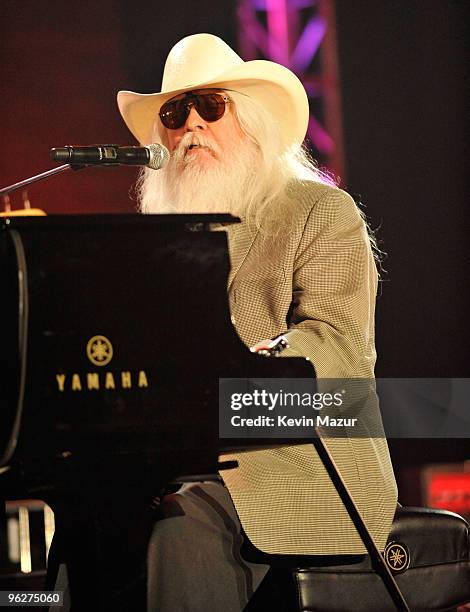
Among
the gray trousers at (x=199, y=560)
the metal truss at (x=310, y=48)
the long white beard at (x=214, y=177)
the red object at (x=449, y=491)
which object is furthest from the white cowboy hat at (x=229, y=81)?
the red object at (x=449, y=491)

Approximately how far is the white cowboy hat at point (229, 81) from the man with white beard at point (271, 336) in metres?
0.03

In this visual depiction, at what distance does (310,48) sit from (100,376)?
136 inches

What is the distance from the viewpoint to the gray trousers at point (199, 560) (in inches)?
100.0

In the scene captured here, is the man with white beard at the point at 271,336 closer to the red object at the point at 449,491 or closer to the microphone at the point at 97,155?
the microphone at the point at 97,155

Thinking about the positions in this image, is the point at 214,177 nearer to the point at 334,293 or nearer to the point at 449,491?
the point at 334,293

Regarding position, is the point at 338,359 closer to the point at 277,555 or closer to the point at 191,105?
the point at 277,555

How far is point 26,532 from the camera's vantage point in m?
3.36

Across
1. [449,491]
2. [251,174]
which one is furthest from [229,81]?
[449,491]

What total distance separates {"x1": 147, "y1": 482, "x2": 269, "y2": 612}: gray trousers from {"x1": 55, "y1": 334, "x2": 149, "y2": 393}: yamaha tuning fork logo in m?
0.76

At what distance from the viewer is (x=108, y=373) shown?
1.92 m

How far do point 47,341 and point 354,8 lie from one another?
12.0 ft

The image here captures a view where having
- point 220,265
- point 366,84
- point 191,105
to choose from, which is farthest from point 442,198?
point 220,265

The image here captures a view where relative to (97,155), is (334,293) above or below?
below

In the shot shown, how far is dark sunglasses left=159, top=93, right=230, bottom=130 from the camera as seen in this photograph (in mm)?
3105
